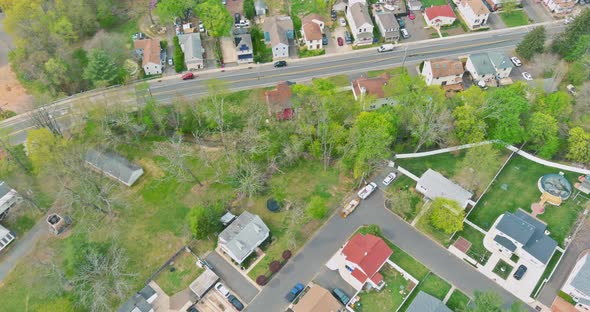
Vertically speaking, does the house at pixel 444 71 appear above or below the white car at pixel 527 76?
above

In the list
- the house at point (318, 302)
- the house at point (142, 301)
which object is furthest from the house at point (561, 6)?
the house at point (142, 301)

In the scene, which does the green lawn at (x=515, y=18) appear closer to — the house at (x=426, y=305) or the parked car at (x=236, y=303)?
the house at (x=426, y=305)

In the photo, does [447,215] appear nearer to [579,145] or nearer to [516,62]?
[579,145]

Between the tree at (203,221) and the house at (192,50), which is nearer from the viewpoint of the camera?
the tree at (203,221)

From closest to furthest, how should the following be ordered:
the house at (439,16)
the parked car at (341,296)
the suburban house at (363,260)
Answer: the parked car at (341,296) → the suburban house at (363,260) → the house at (439,16)

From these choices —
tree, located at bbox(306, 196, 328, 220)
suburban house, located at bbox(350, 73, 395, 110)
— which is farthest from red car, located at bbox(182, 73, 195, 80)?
tree, located at bbox(306, 196, 328, 220)

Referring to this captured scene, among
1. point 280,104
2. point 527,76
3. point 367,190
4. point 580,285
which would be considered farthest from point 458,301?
point 527,76
